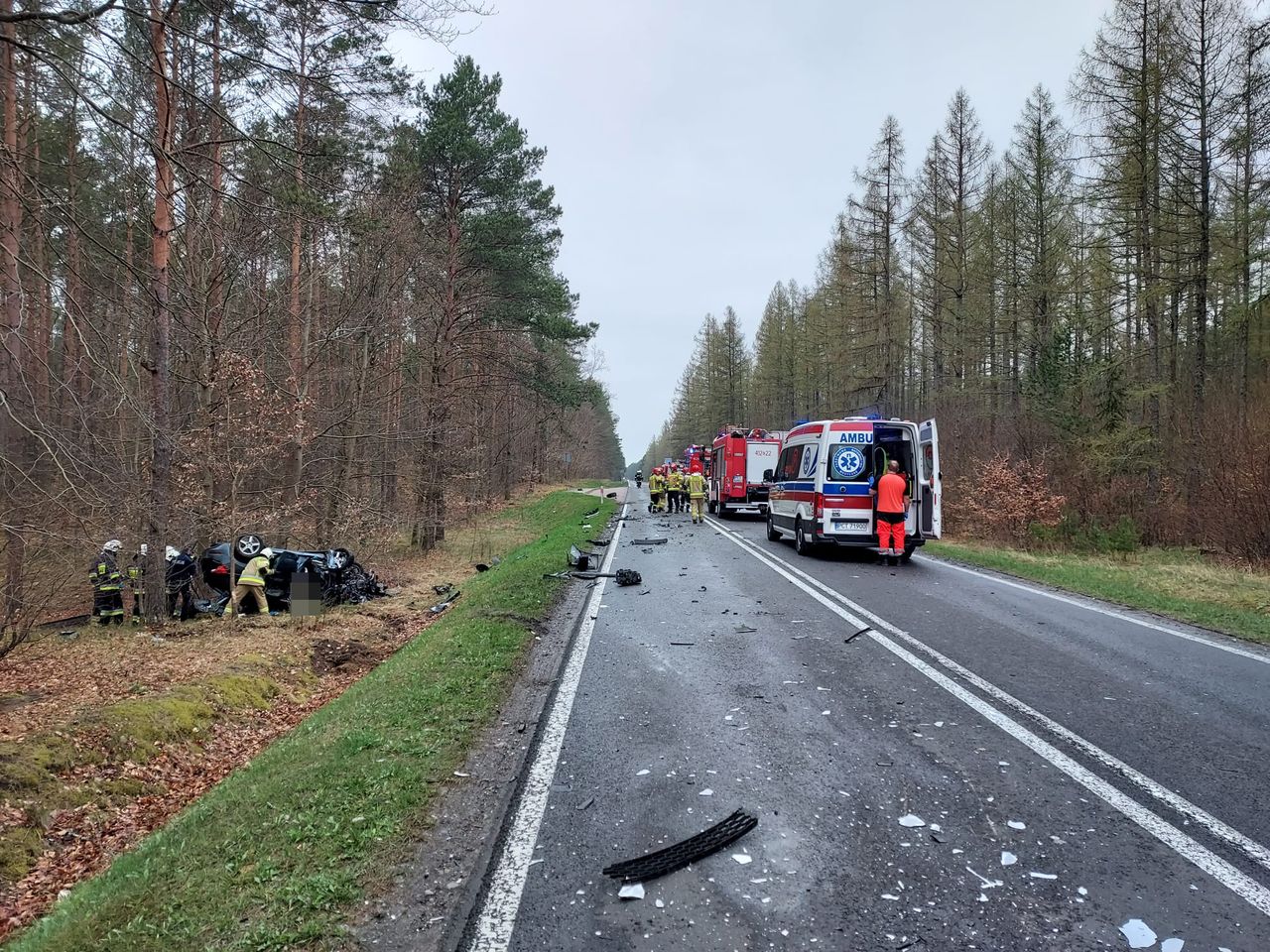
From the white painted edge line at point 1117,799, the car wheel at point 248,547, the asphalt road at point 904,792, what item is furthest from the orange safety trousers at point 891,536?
the car wheel at point 248,547

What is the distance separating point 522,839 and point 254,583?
9084 mm

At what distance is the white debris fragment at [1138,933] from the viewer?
2.40 meters

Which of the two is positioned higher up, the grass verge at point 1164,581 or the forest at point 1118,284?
the forest at point 1118,284

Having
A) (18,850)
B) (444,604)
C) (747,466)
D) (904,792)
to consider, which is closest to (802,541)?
(444,604)

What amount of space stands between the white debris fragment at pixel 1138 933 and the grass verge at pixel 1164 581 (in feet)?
20.0

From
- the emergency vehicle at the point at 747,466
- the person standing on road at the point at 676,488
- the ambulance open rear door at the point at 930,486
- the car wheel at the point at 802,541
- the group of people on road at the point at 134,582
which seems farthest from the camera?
the person standing on road at the point at 676,488

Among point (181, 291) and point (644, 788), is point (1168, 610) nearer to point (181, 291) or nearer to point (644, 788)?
point (644, 788)

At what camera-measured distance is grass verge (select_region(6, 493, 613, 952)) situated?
104 inches

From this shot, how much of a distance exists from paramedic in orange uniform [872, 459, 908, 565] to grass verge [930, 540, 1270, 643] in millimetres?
1920

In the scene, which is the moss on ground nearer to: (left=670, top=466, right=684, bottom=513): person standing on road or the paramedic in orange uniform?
the paramedic in orange uniform

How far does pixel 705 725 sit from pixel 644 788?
977 mm

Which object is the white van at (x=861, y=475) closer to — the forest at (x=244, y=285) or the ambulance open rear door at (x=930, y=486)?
the ambulance open rear door at (x=930, y=486)

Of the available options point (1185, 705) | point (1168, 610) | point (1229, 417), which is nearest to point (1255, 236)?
point (1229, 417)

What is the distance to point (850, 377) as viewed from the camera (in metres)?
32.4
